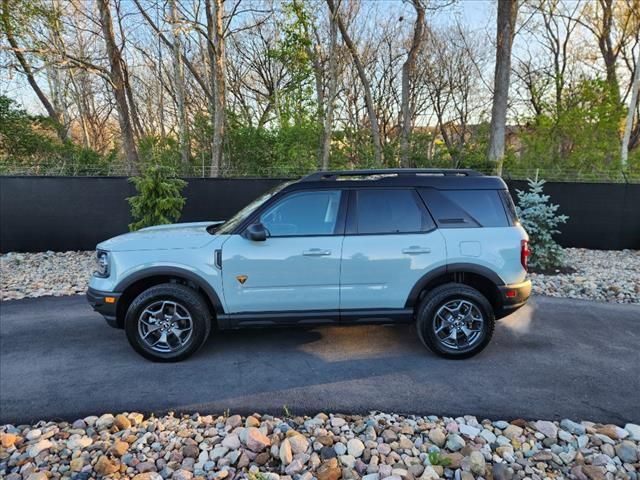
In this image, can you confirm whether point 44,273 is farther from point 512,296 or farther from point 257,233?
point 512,296

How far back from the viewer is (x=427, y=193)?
368 cm

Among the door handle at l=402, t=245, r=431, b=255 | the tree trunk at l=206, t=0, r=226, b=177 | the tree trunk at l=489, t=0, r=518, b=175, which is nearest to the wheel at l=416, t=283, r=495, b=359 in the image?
the door handle at l=402, t=245, r=431, b=255

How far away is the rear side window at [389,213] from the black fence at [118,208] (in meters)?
5.86

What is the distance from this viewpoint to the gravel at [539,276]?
230 inches

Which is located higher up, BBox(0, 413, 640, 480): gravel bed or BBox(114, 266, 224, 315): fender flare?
BBox(114, 266, 224, 315): fender flare

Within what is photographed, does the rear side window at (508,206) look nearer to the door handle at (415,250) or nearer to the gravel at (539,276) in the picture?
the door handle at (415,250)

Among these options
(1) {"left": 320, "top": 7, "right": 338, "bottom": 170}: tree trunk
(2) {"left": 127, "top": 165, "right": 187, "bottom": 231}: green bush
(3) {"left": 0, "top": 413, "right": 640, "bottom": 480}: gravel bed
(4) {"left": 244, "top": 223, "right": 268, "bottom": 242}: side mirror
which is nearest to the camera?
(3) {"left": 0, "top": 413, "right": 640, "bottom": 480}: gravel bed

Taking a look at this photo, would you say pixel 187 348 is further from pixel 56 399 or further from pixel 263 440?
pixel 263 440

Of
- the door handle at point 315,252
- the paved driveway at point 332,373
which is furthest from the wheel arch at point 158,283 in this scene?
the door handle at point 315,252

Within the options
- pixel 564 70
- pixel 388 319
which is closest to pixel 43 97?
pixel 388 319

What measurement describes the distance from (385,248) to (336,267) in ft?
1.61

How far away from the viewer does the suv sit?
3512mm

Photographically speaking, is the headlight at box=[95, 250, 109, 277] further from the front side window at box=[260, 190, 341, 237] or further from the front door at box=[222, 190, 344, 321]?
the front side window at box=[260, 190, 341, 237]

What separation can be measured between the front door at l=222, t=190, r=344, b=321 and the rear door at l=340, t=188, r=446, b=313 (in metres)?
0.13
